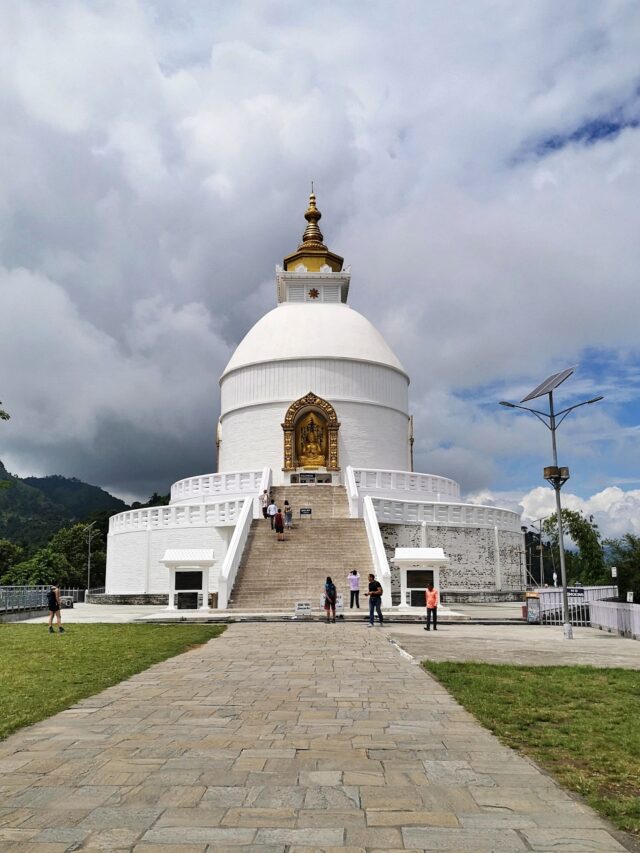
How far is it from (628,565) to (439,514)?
10941 millimetres

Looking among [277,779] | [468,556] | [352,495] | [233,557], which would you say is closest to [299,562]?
[233,557]

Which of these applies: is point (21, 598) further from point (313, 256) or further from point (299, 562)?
point (313, 256)

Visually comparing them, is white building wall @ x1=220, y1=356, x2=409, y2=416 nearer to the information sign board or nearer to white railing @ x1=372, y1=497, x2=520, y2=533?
white railing @ x1=372, y1=497, x2=520, y2=533

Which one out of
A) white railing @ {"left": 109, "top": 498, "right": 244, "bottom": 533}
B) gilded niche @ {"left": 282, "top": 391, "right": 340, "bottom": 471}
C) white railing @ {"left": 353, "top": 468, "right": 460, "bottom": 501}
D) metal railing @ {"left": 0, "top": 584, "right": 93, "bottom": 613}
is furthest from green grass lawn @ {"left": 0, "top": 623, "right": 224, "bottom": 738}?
gilded niche @ {"left": 282, "top": 391, "right": 340, "bottom": 471}

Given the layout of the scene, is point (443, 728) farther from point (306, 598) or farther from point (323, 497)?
point (323, 497)

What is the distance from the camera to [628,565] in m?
33.1

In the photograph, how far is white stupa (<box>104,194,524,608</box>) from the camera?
2567cm

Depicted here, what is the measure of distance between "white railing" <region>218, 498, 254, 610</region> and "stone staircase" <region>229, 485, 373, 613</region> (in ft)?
0.81

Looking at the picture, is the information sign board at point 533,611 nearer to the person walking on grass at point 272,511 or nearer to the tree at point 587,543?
the person walking on grass at point 272,511

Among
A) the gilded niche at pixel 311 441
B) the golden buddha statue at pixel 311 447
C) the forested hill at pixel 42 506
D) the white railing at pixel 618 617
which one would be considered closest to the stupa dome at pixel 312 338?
the gilded niche at pixel 311 441

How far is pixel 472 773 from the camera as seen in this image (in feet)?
16.9

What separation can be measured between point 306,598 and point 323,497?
8419 mm

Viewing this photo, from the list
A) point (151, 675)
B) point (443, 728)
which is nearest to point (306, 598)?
point (151, 675)

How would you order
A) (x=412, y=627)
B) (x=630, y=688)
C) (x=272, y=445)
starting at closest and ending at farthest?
1. (x=630, y=688)
2. (x=412, y=627)
3. (x=272, y=445)
